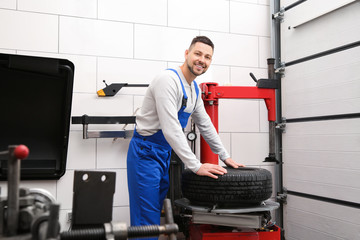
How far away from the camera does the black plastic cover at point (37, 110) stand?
2.10 m

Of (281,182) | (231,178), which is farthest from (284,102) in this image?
(231,178)

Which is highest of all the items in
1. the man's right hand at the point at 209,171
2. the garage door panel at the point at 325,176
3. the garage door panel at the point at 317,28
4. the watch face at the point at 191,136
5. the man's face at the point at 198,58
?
the garage door panel at the point at 317,28

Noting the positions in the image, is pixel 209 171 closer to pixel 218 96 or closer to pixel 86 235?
pixel 218 96

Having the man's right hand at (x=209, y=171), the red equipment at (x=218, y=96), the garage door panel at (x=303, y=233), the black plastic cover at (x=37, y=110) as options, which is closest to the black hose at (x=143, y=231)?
the man's right hand at (x=209, y=171)

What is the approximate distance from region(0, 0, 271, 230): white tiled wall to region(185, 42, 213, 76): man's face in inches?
23.8

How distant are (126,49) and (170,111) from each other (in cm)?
98

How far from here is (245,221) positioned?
180 centimetres

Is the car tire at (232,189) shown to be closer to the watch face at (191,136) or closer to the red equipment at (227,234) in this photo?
the red equipment at (227,234)

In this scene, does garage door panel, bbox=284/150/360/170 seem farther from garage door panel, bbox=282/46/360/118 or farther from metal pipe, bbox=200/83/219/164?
metal pipe, bbox=200/83/219/164

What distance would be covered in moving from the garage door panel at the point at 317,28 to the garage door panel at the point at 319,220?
1.27 m

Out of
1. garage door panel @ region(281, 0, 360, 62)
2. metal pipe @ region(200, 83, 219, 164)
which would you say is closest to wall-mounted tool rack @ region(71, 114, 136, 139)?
metal pipe @ region(200, 83, 219, 164)

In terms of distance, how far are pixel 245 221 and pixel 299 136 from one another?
4.18 ft

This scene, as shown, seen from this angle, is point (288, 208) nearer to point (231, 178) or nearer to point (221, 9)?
point (231, 178)

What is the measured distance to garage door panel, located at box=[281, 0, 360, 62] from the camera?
2285 mm
